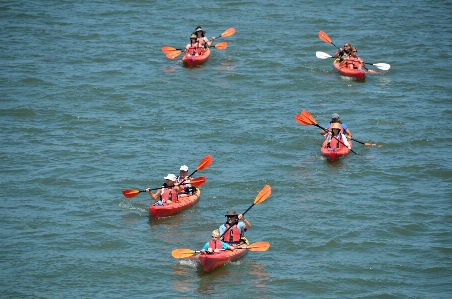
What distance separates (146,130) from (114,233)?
8.03 m

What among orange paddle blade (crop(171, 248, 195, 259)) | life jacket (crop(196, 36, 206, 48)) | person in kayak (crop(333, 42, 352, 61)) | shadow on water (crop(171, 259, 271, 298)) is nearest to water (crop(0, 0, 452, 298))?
shadow on water (crop(171, 259, 271, 298))

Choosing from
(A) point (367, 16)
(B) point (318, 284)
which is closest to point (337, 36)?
(A) point (367, 16)

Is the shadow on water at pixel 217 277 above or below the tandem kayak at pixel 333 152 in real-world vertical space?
below

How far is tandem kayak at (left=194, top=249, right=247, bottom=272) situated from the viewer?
67.8 ft

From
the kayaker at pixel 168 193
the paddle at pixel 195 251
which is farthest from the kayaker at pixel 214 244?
the kayaker at pixel 168 193

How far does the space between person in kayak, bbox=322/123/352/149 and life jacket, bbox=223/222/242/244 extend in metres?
7.12

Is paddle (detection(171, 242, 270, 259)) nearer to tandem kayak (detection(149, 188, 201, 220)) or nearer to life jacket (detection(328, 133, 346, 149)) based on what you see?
tandem kayak (detection(149, 188, 201, 220))

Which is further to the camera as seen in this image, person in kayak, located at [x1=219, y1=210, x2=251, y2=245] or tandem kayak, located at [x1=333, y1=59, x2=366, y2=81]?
tandem kayak, located at [x1=333, y1=59, x2=366, y2=81]

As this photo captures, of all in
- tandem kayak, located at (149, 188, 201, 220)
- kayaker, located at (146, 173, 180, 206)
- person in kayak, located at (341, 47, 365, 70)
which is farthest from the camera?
person in kayak, located at (341, 47, 365, 70)

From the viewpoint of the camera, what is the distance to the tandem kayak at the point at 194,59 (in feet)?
119

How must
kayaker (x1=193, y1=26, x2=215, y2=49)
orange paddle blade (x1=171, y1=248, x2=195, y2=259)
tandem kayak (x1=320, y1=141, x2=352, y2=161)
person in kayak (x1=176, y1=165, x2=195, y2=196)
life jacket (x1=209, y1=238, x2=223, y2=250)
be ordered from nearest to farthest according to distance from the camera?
orange paddle blade (x1=171, y1=248, x2=195, y2=259) < life jacket (x1=209, y1=238, x2=223, y2=250) < person in kayak (x1=176, y1=165, x2=195, y2=196) < tandem kayak (x1=320, y1=141, x2=352, y2=161) < kayaker (x1=193, y1=26, x2=215, y2=49)

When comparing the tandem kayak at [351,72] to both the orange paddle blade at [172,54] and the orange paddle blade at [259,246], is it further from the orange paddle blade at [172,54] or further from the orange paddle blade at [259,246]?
the orange paddle blade at [259,246]

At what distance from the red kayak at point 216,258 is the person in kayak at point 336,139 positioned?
752cm

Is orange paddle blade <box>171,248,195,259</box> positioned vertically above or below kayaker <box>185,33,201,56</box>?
below
